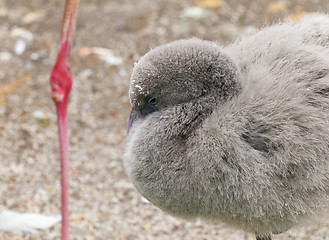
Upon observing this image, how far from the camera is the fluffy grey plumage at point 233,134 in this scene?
2.26m

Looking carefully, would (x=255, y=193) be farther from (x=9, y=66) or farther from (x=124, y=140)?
(x=9, y=66)

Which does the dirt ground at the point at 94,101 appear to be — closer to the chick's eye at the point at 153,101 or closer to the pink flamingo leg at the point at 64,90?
the pink flamingo leg at the point at 64,90

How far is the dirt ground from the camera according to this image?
134 inches

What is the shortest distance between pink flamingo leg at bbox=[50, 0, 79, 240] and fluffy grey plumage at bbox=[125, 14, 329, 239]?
392 millimetres

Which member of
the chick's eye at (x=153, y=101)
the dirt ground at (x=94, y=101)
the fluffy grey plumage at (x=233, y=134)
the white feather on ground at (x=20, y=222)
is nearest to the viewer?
the fluffy grey plumage at (x=233, y=134)

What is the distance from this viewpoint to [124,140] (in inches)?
159

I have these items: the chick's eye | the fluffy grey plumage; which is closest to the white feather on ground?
the fluffy grey plumage

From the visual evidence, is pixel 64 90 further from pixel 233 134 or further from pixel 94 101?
pixel 94 101

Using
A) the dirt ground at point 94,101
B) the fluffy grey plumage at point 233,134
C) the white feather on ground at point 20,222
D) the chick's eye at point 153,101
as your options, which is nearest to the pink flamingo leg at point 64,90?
the white feather on ground at point 20,222

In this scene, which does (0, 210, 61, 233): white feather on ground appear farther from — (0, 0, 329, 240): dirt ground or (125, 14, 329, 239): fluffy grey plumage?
(125, 14, 329, 239): fluffy grey plumage

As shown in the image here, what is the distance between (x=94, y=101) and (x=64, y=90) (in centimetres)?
147

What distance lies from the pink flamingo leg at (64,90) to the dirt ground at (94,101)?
270mm

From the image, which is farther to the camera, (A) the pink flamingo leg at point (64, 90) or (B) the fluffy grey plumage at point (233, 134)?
(A) the pink flamingo leg at point (64, 90)

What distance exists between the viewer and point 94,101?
4.35m
